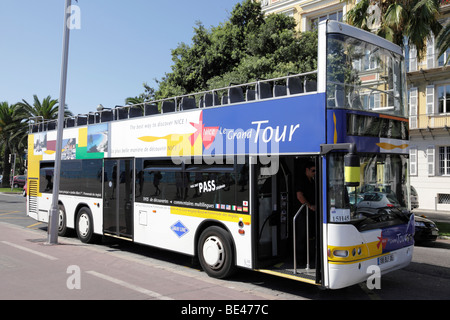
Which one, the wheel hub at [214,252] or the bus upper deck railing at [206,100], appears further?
the wheel hub at [214,252]

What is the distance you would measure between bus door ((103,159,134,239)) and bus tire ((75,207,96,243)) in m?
0.77

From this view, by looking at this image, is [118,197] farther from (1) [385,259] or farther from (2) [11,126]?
(2) [11,126]

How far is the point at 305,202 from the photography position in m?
6.81

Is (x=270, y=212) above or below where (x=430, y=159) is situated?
below

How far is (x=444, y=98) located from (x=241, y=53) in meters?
13.9

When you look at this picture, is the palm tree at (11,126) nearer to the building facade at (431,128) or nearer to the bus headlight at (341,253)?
the building facade at (431,128)

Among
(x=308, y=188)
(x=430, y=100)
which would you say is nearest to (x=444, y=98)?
(x=430, y=100)

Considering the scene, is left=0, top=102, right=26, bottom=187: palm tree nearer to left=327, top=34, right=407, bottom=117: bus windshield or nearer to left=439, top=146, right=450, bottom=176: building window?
left=439, top=146, right=450, bottom=176: building window

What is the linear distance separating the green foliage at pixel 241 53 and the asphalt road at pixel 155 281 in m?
10.8

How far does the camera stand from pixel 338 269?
5.62 m

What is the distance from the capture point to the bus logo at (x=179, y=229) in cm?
807

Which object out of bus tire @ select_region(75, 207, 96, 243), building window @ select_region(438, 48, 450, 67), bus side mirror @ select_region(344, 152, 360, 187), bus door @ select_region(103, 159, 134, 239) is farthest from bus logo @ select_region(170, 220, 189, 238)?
building window @ select_region(438, 48, 450, 67)

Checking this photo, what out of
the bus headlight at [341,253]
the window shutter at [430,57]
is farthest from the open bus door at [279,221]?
the window shutter at [430,57]

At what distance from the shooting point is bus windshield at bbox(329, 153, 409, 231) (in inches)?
226
